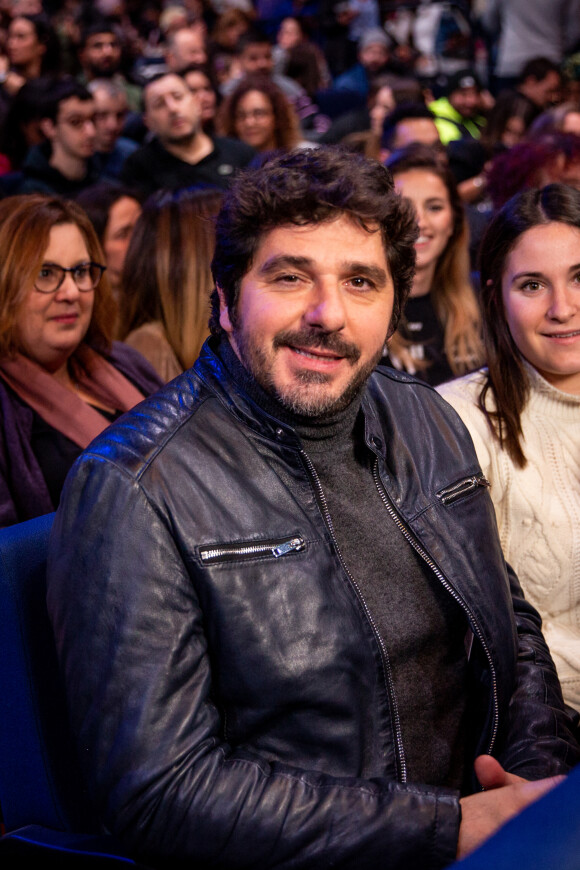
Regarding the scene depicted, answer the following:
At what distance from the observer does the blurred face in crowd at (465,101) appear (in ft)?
24.3

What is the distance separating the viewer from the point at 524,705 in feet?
5.55

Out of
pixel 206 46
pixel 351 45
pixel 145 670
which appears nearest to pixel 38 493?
pixel 145 670

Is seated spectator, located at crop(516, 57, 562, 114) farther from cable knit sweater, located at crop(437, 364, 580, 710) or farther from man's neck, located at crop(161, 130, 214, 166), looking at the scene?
cable knit sweater, located at crop(437, 364, 580, 710)

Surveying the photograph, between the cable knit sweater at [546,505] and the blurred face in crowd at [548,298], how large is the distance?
0.06 metres

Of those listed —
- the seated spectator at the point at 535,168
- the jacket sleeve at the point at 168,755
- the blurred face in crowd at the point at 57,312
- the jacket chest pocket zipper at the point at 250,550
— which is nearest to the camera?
the jacket sleeve at the point at 168,755

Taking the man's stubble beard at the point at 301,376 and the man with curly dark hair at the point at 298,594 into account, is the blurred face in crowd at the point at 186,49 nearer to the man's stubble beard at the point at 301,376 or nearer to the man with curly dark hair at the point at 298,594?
the man with curly dark hair at the point at 298,594

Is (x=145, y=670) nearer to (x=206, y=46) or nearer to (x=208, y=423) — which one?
(x=208, y=423)

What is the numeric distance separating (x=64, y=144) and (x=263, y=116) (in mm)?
1342

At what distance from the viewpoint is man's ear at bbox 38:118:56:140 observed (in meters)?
5.47

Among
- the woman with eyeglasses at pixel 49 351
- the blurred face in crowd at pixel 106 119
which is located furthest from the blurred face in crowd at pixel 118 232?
the blurred face in crowd at pixel 106 119

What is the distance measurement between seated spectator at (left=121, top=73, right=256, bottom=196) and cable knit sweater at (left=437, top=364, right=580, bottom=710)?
3.63 metres

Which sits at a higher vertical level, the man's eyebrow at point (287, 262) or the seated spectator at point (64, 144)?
the seated spectator at point (64, 144)

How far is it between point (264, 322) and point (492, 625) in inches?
25.2

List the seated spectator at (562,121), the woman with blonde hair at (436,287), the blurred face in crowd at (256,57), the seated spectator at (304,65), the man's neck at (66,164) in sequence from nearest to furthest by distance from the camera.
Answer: the woman with blonde hair at (436,287) → the seated spectator at (562,121) → the man's neck at (66,164) → the blurred face in crowd at (256,57) → the seated spectator at (304,65)
